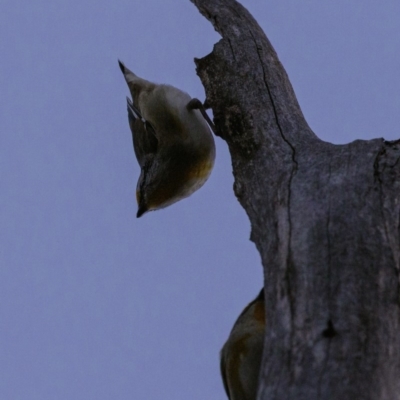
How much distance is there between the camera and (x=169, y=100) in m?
6.52

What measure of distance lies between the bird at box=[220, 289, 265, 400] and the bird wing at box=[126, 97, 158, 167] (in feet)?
11.9

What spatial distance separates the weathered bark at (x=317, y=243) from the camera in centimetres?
222

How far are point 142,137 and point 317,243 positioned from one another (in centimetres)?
424

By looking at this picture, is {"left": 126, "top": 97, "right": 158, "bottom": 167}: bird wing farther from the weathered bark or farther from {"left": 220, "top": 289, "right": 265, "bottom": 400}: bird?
{"left": 220, "top": 289, "right": 265, "bottom": 400}: bird

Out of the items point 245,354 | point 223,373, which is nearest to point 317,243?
point 245,354

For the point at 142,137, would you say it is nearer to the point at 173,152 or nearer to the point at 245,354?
the point at 173,152

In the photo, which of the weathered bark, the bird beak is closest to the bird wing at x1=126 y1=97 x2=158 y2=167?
the bird beak

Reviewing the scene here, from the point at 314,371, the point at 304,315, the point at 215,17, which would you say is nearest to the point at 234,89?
the point at 215,17

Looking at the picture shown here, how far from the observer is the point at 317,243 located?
2.65 meters

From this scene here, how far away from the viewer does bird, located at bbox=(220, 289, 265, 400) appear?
2.93m

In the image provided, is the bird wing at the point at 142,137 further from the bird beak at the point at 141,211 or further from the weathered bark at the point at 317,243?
the weathered bark at the point at 317,243

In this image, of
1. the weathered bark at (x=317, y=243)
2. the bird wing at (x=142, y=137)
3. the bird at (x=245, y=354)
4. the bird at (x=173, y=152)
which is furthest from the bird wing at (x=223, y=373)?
the bird wing at (x=142, y=137)

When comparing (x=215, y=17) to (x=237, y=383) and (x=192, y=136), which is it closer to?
(x=192, y=136)

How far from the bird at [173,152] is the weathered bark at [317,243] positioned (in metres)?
2.20
